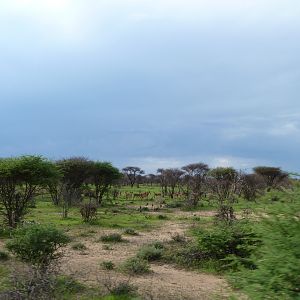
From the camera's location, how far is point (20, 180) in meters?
19.5

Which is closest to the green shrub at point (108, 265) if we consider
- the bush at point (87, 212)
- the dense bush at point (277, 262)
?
the dense bush at point (277, 262)

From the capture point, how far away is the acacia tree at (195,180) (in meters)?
33.4

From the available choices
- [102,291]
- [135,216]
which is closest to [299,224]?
[102,291]

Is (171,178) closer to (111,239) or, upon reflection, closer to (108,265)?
(111,239)

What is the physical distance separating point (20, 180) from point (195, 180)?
20.2 m

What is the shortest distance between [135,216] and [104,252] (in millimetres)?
11313

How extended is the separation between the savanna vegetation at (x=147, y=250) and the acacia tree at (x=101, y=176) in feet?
10.2

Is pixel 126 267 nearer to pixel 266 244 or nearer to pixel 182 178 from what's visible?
pixel 266 244

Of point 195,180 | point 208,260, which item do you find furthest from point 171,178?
point 208,260

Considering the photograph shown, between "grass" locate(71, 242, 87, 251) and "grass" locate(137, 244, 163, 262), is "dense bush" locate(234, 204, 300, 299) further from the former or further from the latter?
"grass" locate(71, 242, 87, 251)

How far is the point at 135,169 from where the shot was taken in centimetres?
6838

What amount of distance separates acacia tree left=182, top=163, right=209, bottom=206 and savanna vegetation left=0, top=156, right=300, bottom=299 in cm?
136

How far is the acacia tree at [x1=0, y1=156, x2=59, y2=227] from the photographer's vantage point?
19141 mm

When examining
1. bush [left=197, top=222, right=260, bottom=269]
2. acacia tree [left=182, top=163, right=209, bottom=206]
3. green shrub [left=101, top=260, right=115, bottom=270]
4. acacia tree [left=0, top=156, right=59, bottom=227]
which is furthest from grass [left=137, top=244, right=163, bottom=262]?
acacia tree [left=182, top=163, right=209, bottom=206]
